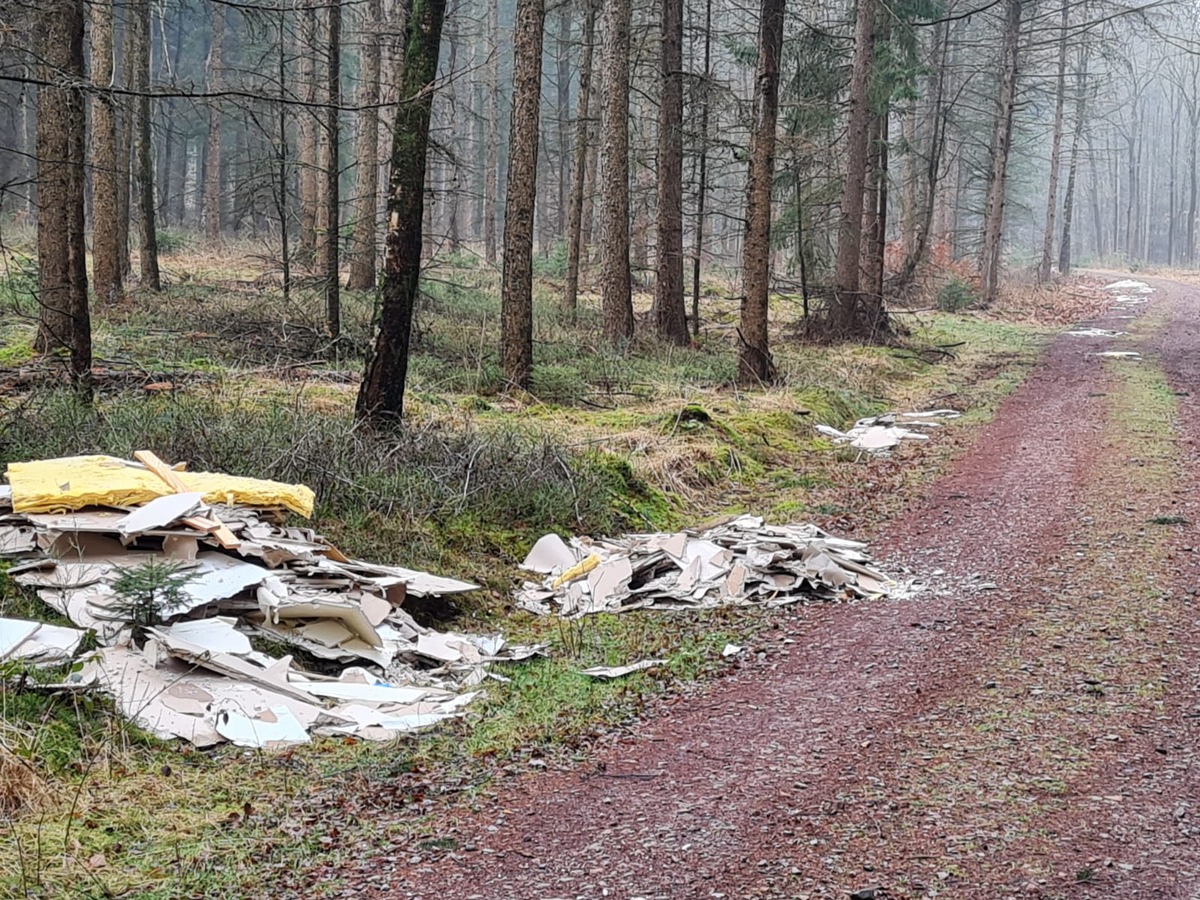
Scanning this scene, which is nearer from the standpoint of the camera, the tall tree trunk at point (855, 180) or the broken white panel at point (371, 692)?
the broken white panel at point (371, 692)

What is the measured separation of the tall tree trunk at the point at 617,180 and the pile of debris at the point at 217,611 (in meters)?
10.8

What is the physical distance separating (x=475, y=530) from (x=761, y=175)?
7973 millimetres

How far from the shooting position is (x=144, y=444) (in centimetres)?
802

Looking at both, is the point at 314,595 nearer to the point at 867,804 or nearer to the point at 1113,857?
the point at 867,804

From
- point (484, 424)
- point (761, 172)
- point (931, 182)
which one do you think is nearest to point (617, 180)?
point (761, 172)

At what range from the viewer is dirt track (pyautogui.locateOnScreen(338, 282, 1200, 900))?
3.65 meters

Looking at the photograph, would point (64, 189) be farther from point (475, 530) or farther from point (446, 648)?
point (446, 648)

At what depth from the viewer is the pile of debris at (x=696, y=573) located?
24.0ft

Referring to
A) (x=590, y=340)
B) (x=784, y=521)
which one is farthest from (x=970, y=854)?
(x=590, y=340)

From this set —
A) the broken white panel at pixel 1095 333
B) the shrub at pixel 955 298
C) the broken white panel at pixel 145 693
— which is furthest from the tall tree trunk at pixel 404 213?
the shrub at pixel 955 298

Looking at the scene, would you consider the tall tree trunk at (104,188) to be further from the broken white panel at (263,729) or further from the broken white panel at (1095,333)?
the broken white panel at (1095,333)

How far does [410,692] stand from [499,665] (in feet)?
2.13

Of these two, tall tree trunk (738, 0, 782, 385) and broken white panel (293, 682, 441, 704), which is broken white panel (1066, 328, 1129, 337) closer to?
tall tree trunk (738, 0, 782, 385)

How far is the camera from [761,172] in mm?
14094
